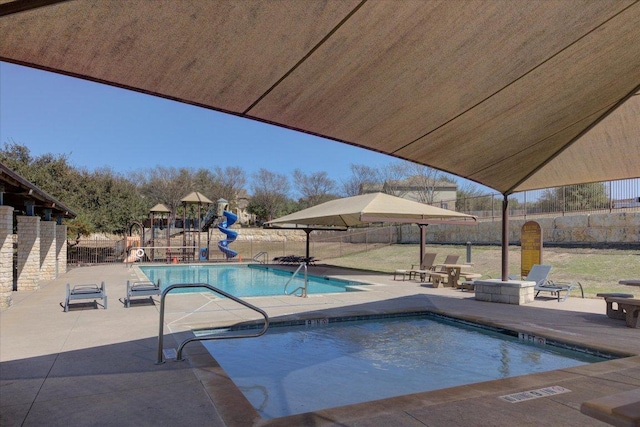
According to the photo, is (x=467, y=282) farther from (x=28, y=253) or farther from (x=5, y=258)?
(x=28, y=253)

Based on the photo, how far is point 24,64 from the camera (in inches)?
109

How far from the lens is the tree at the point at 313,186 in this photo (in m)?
49.9

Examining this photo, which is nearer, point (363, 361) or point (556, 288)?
point (363, 361)

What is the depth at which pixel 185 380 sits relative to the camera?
4.11 meters

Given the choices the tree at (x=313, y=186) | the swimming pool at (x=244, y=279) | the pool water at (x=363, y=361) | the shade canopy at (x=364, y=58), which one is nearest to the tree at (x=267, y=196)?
the tree at (x=313, y=186)

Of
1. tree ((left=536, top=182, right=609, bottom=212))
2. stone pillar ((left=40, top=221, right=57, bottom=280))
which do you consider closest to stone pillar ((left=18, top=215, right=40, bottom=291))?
stone pillar ((left=40, top=221, right=57, bottom=280))

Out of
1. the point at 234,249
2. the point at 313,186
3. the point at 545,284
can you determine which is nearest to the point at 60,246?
the point at 234,249

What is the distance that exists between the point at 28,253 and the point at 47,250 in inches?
117

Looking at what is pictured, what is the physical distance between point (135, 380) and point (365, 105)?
348cm

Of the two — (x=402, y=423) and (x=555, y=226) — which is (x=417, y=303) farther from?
(x=555, y=226)

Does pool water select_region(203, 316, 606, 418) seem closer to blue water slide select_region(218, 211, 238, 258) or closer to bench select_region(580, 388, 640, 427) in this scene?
bench select_region(580, 388, 640, 427)

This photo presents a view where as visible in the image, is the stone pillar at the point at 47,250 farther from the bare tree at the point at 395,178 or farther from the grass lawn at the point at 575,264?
the bare tree at the point at 395,178

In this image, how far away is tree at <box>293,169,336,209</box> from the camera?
49.9 metres

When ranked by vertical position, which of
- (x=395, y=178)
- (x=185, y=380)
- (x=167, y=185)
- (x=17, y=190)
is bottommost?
(x=185, y=380)
